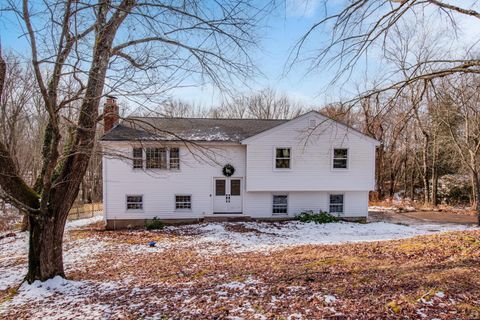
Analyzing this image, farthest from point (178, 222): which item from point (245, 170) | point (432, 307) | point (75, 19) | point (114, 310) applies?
point (432, 307)

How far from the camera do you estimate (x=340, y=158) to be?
48.7 ft

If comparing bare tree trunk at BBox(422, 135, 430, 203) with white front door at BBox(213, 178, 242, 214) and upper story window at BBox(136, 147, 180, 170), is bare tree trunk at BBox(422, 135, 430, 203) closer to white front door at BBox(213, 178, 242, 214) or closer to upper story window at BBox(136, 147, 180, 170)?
white front door at BBox(213, 178, 242, 214)

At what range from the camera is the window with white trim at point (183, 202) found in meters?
14.7

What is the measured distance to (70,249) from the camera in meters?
10.4

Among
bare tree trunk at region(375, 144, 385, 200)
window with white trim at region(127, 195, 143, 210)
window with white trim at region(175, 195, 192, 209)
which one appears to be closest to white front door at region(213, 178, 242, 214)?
window with white trim at region(175, 195, 192, 209)

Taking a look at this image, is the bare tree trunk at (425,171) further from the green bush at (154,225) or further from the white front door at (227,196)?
the green bush at (154,225)

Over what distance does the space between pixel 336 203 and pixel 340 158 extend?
2480mm

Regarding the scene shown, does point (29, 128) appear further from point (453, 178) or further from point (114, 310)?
point (453, 178)

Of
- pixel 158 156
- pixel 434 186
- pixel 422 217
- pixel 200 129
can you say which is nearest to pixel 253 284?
pixel 158 156

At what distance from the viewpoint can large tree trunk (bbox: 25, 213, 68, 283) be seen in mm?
6000

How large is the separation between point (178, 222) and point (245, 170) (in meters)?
4.36

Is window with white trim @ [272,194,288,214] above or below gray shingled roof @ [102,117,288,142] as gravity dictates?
below

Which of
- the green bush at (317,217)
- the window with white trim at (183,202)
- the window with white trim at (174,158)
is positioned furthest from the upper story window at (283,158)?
the window with white trim at (174,158)

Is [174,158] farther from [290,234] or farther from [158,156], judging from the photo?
[290,234]
